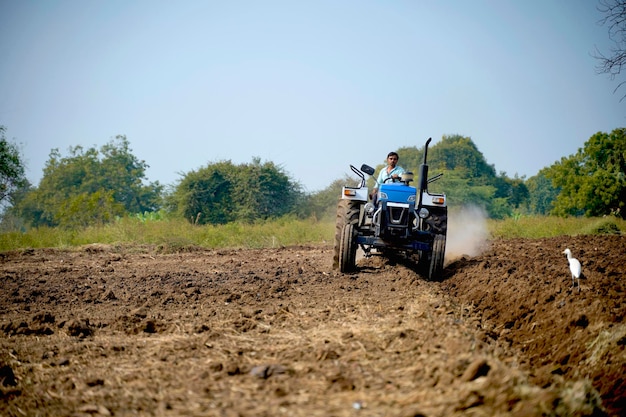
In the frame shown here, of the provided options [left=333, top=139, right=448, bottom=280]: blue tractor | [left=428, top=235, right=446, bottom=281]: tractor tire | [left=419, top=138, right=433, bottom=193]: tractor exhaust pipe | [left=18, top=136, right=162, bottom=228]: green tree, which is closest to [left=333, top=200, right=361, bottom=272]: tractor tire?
[left=333, top=139, right=448, bottom=280]: blue tractor

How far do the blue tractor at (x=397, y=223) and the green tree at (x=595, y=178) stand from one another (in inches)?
1081

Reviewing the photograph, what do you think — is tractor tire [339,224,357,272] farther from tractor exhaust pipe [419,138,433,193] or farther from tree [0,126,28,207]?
tree [0,126,28,207]

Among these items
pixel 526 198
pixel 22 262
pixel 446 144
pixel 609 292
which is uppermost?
pixel 446 144

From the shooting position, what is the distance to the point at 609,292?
7172 mm

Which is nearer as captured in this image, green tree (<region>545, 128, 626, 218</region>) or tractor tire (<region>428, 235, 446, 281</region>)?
tractor tire (<region>428, 235, 446, 281</region>)

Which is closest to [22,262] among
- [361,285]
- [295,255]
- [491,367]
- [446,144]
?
[295,255]

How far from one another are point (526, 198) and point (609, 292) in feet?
185

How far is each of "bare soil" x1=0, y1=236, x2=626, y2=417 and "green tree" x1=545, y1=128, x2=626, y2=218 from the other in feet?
89.1

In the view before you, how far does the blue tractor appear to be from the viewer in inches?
413

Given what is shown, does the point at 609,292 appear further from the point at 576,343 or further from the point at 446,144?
the point at 446,144

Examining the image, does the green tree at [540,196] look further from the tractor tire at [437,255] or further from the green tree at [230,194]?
the tractor tire at [437,255]

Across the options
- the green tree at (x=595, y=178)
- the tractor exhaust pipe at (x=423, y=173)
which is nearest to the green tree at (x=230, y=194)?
the green tree at (x=595, y=178)

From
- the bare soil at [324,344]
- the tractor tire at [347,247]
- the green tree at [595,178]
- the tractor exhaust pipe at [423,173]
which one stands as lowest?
the bare soil at [324,344]

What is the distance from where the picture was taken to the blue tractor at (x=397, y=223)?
413 inches
